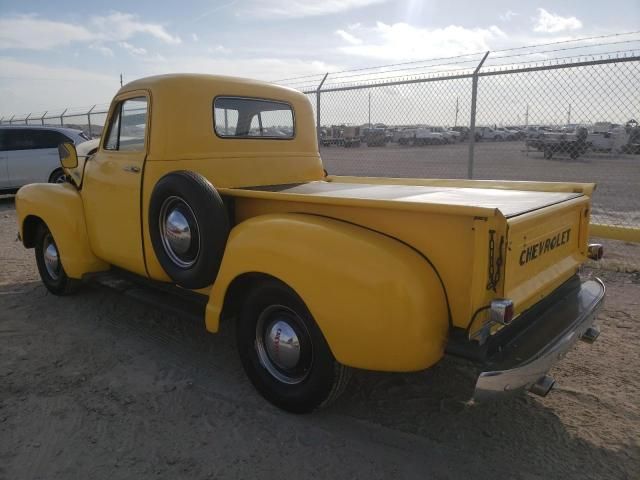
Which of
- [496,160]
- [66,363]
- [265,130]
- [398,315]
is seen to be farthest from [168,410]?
[496,160]

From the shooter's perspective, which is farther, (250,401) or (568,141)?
(568,141)

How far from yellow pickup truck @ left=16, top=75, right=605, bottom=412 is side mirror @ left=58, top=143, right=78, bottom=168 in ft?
0.04

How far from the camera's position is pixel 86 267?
4.39 metres

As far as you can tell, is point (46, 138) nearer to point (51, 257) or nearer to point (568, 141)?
point (51, 257)

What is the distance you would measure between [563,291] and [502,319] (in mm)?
1122

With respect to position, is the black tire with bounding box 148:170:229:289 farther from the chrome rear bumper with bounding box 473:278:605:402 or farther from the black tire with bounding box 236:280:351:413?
the chrome rear bumper with bounding box 473:278:605:402

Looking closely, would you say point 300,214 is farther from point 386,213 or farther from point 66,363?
point 66,363

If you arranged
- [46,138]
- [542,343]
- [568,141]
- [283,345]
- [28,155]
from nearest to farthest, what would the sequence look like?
1. [542,343]
2. [283,345]
3. [568,141]
4. [28,155]
5. [46,138]

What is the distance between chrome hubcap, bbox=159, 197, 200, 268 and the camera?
315 cm

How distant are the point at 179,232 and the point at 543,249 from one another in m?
2.16

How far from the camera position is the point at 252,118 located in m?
4.13

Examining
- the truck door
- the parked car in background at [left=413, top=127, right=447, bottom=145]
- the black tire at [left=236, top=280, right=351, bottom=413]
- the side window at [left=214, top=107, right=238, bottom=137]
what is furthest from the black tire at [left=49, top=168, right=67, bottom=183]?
the black tire at [left=236, top=280, right=351, bottom=413]

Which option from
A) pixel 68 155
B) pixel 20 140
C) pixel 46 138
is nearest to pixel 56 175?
pixel 46 138

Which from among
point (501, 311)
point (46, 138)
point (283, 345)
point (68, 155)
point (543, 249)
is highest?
point (46, 138)
